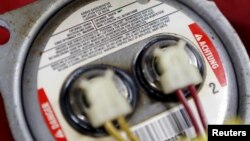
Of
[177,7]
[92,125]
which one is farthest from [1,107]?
[177,7]

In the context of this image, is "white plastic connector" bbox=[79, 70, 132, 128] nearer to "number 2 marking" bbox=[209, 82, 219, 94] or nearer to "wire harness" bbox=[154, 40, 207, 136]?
"wire harness" bbox=[154, 40, 207, 136]

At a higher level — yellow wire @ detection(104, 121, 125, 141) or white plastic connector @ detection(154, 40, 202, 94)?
white plastic connector @ detection(154, 40, 202, 94)

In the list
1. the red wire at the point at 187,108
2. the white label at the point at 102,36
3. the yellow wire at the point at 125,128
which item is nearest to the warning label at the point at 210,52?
the white label at the point at 102,36

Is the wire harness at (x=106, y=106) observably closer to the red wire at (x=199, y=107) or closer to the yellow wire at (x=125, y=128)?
the yellow wire at (x=125, y=128)

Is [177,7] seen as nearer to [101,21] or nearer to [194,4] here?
[194,4]

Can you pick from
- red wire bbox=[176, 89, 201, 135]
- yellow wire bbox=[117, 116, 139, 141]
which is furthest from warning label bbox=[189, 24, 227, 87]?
yellow wire bbox=[117, 116, 139, 141]

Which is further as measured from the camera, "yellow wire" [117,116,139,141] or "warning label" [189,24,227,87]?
"warning label" [189,24,227,87]

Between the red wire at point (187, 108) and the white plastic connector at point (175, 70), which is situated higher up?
the white plastic connector at point (175, 70)

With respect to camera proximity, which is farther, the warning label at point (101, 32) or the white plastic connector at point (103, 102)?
the warning label at point (101, 32)
